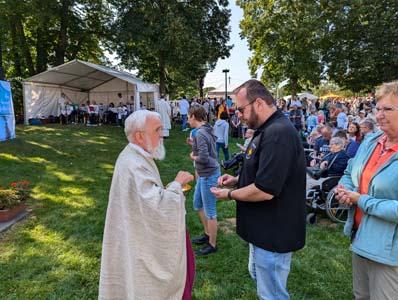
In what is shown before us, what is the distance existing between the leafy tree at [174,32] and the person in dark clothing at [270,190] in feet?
62.9

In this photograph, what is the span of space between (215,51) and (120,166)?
74.0 ft

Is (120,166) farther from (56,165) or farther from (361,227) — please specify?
(56,165)

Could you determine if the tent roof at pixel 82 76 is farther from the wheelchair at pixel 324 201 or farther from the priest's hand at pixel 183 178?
the priest's hand at pixel 183 178

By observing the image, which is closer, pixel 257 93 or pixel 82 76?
pixel 257 93

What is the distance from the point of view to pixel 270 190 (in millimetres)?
2078

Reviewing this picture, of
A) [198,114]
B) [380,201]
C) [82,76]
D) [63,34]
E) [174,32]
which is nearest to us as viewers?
[380,201]

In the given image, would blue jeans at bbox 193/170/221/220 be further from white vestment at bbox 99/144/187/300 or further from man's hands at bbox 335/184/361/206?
man's hands at bbox 335/184/361/206

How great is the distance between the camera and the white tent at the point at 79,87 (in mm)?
18219

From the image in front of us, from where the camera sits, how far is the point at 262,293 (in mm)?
2314

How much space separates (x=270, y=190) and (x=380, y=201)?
0.60 metres

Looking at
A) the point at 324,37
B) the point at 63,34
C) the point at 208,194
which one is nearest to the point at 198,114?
the point at 208,194

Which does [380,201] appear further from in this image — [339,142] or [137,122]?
[339,142]

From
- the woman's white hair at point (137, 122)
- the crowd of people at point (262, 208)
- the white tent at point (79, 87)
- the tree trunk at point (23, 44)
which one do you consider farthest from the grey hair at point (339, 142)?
the tree trunk at point (23, 44)

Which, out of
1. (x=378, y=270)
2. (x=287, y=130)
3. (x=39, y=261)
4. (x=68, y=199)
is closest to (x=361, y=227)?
(x=378, y=270)
